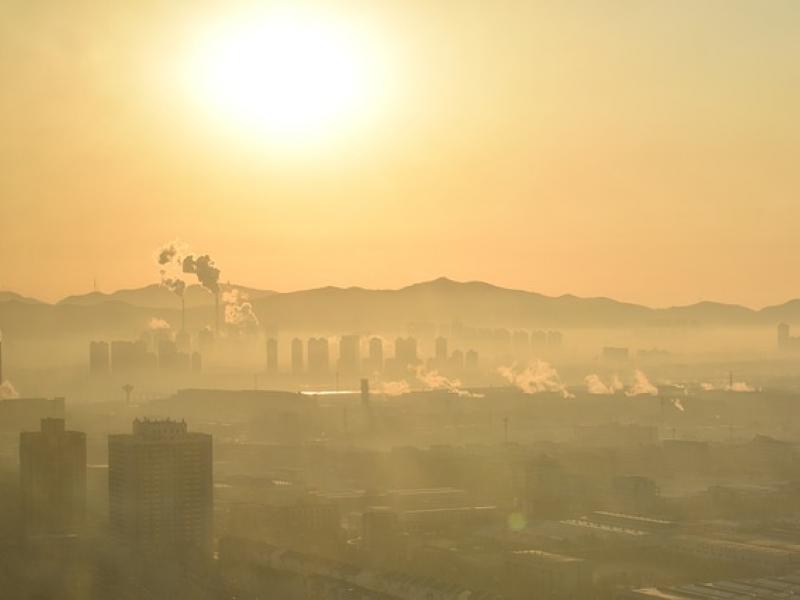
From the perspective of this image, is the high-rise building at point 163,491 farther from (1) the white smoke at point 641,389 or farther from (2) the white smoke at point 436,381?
(1) the white smoke at point 641,389

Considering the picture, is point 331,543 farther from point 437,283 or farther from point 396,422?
point 437,283

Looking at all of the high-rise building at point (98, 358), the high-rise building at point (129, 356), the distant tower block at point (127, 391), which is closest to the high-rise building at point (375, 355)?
the high-rise building at point (129, 356)

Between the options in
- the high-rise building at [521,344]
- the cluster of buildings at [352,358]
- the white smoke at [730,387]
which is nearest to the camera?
the white smoke at [730,387]

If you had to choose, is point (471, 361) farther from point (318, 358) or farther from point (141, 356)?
point (141, 356)

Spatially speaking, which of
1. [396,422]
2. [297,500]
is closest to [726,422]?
[396,422]

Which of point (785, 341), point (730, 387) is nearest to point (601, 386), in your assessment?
point (730, 387)

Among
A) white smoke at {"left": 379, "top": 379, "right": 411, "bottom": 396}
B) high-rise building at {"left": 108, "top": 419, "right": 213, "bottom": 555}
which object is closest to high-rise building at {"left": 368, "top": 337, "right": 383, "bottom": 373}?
white smoke at {"left": 379, "top": 379, "right": 411, "bottom": 396}
